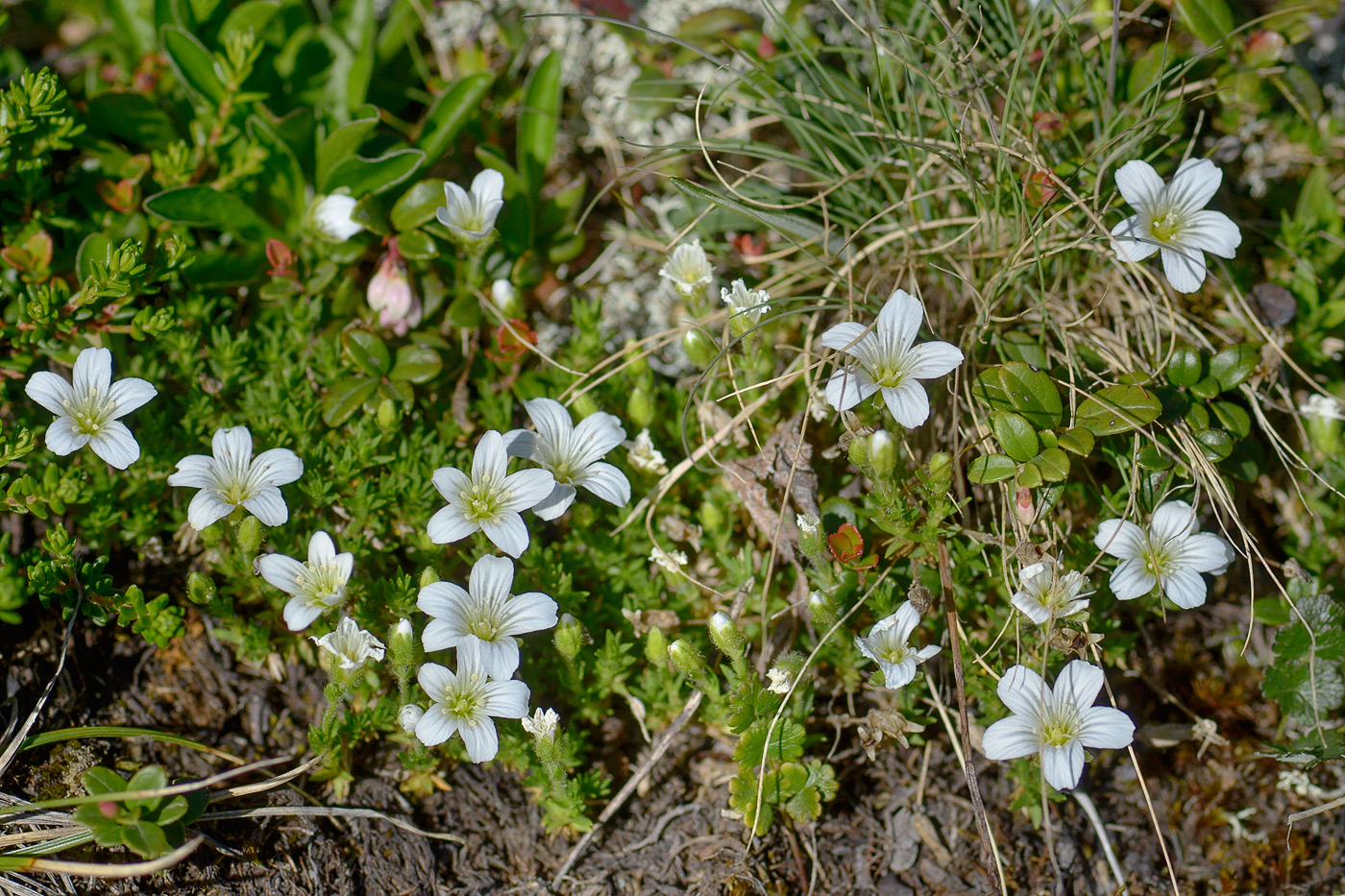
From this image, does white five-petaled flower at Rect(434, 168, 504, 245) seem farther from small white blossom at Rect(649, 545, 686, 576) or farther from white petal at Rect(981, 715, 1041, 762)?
white petal at Rect(981, 715, 1041, 762)

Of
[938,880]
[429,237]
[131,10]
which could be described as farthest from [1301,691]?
[131,10]

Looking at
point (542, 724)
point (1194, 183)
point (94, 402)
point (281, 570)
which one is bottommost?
point (542, 724)

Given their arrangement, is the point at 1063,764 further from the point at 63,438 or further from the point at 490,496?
the point at 63,438

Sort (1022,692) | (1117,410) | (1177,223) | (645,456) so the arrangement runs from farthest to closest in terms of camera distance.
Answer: (645,456) → (1177,223) → (1117,410) → (1022,692)

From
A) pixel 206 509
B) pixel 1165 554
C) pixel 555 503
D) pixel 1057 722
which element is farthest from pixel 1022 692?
pixel 206 509

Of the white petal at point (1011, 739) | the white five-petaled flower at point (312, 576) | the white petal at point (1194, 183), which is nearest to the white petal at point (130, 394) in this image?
the white five-petaled flower at point (312, 576)

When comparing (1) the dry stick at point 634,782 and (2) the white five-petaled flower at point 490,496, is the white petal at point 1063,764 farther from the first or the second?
(2) the white five-petaled flower at point 490,496
